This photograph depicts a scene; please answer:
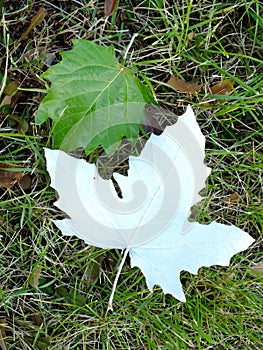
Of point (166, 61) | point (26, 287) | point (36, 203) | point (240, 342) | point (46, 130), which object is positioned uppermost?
point (166, 61)

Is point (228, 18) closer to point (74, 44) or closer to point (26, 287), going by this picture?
point (74, 44)

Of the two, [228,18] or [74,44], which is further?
[228,18]

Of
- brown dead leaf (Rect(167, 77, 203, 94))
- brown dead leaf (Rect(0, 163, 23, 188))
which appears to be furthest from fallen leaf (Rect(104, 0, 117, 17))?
brown dead leaf (Rect(0, 163, 23, 188))

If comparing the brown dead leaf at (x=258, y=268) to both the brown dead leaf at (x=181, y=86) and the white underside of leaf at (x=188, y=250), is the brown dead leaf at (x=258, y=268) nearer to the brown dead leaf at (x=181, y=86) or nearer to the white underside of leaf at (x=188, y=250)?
the white underside of leaf at (x=188, y=250)

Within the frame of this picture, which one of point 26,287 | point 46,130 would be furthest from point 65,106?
point 26,287

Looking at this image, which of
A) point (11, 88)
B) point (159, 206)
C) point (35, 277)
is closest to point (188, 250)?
point (159, 206)
